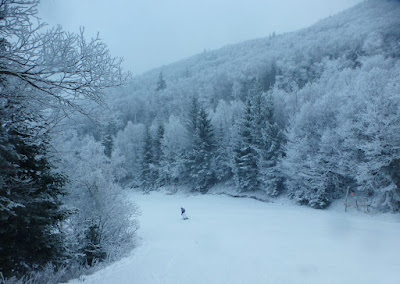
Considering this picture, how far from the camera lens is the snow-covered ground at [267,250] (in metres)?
8.73

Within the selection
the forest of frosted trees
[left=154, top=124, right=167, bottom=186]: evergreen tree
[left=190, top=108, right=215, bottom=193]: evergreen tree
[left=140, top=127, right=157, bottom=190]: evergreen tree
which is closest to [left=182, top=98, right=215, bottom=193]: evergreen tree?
[left=190, top=108, right=215, bottom=193]: evergreen tree

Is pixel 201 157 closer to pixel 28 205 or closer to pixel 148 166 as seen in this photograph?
pixel 148 166

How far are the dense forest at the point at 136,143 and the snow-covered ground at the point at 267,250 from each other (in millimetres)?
→ 1928

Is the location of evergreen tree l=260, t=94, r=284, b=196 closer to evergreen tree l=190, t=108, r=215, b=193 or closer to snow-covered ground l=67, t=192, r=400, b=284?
snow-covered ground l=67, t=192, r=400, b=284

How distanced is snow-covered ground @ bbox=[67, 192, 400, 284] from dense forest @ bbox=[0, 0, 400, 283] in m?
1.93

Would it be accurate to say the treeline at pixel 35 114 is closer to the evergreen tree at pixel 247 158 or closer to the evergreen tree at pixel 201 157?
the evergreen tree at pixel 247 158

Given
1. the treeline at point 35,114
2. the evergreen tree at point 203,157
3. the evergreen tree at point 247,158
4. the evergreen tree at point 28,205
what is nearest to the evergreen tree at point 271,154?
the evergreen tree at point 247,158

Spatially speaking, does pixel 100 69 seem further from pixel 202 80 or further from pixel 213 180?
pixel 202 80

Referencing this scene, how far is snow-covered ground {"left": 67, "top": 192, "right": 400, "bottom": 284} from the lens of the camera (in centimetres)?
873

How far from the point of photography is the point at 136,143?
194ft

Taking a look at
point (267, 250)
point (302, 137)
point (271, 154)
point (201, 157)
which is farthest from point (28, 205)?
point (201, 157)

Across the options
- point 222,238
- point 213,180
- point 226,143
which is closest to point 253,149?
point 226,143

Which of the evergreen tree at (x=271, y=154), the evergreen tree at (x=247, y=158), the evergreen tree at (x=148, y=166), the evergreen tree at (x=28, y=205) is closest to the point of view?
the evergreen tree at (x=28, y=205)

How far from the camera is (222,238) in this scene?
1502 centimetres
